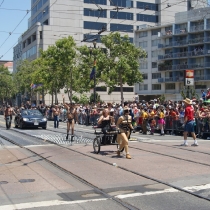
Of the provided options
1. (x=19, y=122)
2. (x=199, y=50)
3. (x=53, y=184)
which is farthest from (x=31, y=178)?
(x=199, y=50)

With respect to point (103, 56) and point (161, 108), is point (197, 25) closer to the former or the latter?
point (103, 56)

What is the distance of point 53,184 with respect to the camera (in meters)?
9.48

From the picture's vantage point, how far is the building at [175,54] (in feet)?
235

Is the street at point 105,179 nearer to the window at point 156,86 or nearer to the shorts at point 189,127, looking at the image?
the shorts at point 189,127

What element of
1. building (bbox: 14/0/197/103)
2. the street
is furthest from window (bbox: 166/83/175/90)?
the street

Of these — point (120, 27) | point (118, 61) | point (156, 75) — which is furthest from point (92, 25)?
point (118, 61)

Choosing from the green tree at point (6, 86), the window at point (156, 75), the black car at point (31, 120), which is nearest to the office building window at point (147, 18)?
the window at point (156, 75)

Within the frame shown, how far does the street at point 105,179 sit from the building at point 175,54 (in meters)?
57.9

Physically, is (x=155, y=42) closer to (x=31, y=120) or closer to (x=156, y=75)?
(x=156, y=75)

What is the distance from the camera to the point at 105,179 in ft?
32.9

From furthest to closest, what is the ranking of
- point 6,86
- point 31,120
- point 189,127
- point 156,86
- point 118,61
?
point 6,86 < point 156,86 < point 118,61 < point 31,120 < point 189,127

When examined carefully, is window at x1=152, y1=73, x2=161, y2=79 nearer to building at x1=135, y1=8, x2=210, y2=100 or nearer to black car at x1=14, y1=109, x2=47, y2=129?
building at x1=135, y1=8, x2=210, y2=100

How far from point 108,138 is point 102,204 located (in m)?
7.06

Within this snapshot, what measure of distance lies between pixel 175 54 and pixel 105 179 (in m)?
67.7
